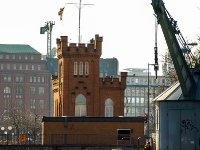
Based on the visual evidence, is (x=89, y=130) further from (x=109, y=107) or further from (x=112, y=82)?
(x=112, y=82)

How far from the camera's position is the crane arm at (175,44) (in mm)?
54603

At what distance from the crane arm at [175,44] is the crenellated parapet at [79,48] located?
139ft

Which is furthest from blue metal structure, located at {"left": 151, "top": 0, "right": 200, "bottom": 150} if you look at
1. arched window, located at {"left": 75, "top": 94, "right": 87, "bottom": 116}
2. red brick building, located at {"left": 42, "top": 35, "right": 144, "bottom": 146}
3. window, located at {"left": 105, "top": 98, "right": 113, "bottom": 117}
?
window, located at {"left": 105, "top": 98, "right": 113, "bottom": 117}

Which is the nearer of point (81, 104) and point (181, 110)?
point (181, 110)

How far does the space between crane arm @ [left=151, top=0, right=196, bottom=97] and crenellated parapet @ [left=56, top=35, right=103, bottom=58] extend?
42325 millimetres

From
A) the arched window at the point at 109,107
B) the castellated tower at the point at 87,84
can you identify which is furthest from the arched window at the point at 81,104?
the arched window at the point at 109,107

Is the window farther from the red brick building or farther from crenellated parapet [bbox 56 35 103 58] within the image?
crenellated parapet [bbox 56 35 103 58]

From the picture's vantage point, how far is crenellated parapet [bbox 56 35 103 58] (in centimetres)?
10231

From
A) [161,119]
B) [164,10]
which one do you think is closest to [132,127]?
[161,119]

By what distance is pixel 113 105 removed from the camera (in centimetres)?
10275

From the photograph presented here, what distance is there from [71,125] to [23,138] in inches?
308

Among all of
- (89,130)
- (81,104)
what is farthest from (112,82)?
(89,130)

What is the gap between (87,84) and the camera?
335 feet

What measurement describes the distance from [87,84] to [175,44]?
4568 cm
